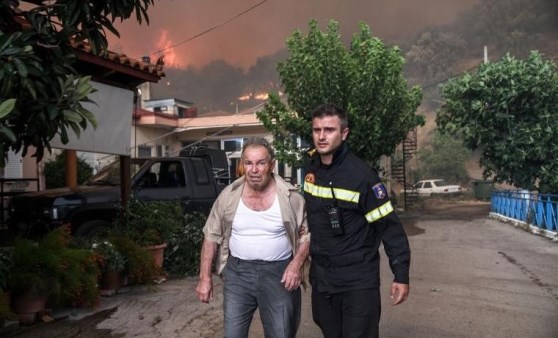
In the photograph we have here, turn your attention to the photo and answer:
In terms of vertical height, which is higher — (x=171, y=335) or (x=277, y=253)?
(x=277, y=253)

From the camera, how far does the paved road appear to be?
4.96 metres

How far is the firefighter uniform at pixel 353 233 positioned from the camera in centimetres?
302

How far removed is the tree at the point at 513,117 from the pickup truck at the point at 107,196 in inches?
444

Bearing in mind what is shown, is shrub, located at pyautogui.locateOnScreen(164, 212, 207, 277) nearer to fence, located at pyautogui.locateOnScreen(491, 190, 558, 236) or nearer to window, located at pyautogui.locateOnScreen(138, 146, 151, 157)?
fence, located at pyautogui.locateOnScreen(491, 190, 558, 236)

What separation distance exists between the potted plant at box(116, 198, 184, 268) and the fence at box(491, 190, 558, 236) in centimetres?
905

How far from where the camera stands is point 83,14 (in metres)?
2.91

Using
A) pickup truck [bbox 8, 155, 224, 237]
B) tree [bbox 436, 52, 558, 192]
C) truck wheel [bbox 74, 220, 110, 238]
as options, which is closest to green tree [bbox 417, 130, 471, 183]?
tree [bbox 436, 52, 558, 192]

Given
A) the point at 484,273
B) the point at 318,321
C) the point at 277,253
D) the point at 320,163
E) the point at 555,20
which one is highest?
the point at 555,20

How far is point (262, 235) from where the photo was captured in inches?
128

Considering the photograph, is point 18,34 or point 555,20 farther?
point 555,20

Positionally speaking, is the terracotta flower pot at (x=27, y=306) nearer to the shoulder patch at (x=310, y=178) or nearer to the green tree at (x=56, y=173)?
the shoulder patch at (x=310, y=178)

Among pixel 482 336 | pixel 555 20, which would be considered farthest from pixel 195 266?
pixel 555 20

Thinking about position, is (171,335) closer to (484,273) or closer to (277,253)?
(277,253)

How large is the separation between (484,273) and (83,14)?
6.98m
